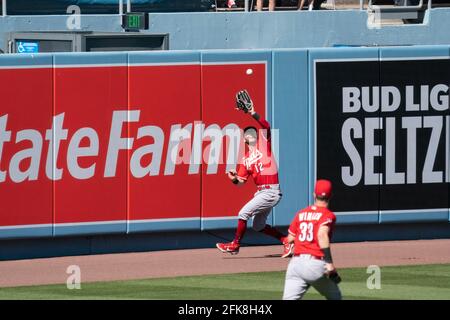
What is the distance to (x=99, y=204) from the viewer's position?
17328mm

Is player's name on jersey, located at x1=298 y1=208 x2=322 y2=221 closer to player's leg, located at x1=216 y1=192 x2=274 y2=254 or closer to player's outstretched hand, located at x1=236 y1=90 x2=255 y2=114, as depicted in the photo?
player's leg, located at x1=216 y1=192 x2=274 y2=254

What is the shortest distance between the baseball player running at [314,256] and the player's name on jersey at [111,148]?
654 cm

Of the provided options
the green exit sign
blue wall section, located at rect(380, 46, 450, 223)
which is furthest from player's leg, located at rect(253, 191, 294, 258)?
the green exit sign

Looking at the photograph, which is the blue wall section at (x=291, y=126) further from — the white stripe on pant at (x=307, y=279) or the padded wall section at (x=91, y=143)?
the white stripe on pant at (x=307, y=279)

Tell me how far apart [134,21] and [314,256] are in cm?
1227

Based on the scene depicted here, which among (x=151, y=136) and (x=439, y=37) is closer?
(x=151, y=136)

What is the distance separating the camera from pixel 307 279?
35.7 feet

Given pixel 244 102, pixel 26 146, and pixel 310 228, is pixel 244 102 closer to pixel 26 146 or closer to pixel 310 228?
pixel 26 146

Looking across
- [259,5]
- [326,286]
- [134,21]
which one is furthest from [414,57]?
[326,286]

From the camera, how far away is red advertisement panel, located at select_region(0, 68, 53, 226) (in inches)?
663
